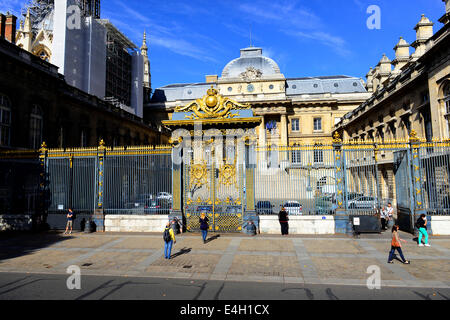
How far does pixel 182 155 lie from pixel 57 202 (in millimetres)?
8054

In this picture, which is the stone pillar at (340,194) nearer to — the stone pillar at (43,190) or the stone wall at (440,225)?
the stone wall at (440,225)

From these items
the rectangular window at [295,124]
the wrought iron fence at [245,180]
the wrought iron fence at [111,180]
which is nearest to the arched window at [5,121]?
the wrought iron fence at [245,180]

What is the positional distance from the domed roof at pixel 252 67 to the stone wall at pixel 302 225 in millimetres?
42649

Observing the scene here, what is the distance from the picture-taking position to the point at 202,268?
8617 mm

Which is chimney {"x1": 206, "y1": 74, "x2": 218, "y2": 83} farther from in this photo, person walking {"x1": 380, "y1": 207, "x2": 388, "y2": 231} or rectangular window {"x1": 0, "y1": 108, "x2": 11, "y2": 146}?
person walking {"x1": 380, "y1": 207, "x2": 388, "y2": 231}

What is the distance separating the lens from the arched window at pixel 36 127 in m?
22.1

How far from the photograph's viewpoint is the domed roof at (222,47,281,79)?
52844 millimetres

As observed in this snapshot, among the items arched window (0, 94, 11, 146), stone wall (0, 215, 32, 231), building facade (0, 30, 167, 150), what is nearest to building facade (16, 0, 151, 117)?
building facade (0, 30, 167, 150)

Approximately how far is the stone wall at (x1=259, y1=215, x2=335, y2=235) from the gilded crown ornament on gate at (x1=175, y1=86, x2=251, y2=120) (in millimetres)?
5542

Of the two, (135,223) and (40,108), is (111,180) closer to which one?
(135,223)

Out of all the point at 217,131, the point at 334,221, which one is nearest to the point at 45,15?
the point at 217,131
